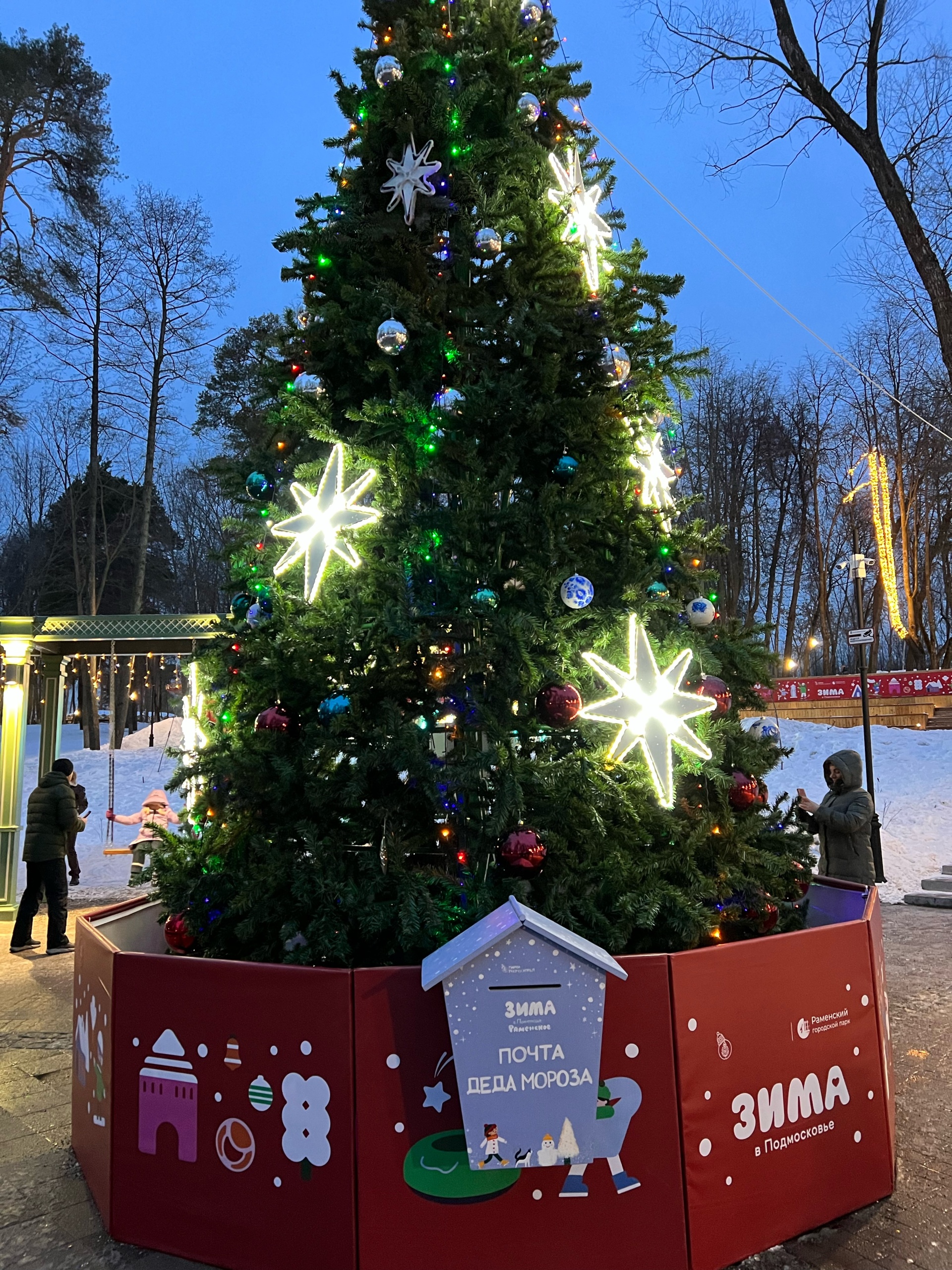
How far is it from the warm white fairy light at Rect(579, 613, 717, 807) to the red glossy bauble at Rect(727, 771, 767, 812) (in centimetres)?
30

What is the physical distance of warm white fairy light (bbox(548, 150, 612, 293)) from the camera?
15.3 feet

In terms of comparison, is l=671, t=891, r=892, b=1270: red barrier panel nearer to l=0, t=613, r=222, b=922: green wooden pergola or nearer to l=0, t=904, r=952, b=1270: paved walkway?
l=0, t=904, r=952, b=1270: paved walkway

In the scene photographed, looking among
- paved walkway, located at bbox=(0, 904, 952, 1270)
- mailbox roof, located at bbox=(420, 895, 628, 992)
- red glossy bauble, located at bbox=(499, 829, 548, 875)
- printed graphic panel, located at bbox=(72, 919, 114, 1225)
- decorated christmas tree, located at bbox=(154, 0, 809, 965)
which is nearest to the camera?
mailbox roof, located at bbox=(420, 895, 628, 992)

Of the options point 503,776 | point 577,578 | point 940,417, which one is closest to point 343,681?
point 503,776

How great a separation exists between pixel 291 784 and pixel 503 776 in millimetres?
971

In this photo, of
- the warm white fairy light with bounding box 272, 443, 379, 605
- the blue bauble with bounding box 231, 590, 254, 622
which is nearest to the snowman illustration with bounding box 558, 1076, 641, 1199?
the warm white fairy light with bounding box 272, 443, 379, 605

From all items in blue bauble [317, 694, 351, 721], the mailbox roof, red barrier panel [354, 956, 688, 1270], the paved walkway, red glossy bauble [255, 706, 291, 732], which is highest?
blue bauble [317, 694, 351, 721]

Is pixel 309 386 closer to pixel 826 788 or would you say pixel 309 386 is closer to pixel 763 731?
pixel 763 731

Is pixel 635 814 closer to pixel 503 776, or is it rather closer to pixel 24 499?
pixel 503 776

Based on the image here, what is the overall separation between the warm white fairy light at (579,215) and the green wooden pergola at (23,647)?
7185mm

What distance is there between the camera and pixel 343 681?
4.05 metres

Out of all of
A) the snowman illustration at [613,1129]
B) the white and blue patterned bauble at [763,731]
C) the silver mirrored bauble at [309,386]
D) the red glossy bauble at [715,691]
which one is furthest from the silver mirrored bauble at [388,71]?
the snowman illustration at [613,1129]

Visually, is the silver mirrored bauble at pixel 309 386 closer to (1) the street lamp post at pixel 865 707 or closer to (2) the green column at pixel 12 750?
(2) the green column at pixel 12 750

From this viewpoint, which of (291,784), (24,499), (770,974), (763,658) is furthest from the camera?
(24,499)
